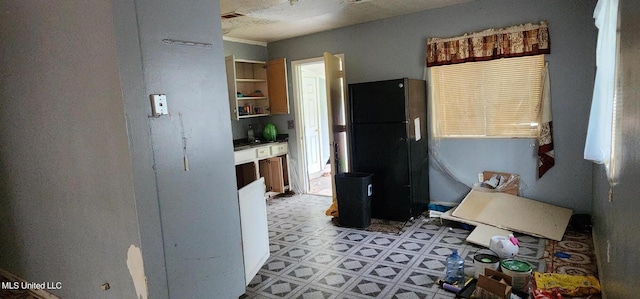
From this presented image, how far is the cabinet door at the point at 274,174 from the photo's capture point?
529 centimetres

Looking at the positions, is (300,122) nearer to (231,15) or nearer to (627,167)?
(231,15)

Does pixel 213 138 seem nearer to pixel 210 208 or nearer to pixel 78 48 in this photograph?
pixel 210 208

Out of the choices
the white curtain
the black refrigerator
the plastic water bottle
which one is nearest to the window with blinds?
the black refrigerator

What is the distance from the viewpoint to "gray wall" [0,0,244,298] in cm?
177

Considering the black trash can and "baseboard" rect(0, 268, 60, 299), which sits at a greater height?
the black trash can

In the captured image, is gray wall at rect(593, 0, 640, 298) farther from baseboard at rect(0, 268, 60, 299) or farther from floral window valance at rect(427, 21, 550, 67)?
baseboard at rect(0, 268, 60, 299)

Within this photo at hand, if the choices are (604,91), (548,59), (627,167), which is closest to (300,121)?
(548,59)

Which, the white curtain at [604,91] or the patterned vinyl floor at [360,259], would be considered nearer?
the white curtain at [604,91]

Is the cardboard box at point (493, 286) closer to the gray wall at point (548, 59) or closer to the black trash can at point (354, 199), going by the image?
the black trash can at point (354, 199)

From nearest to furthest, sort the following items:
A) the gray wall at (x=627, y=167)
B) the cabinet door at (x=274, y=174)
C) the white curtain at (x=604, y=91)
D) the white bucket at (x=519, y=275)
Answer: the gray wall at (x=627, y=167), the white curtain at (x=604, y=91), the white bucket at (x=519, y=275), the cabinet door at (x=274, y=174)

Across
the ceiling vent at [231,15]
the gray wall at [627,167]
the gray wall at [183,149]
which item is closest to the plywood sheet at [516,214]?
the gray wall at [627,167]

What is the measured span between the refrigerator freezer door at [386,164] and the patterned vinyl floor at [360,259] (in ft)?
0.90

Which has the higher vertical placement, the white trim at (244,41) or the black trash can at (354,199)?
the white trim at (244,41)

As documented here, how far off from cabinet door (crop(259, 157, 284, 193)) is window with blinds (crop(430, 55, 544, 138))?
2333mm
